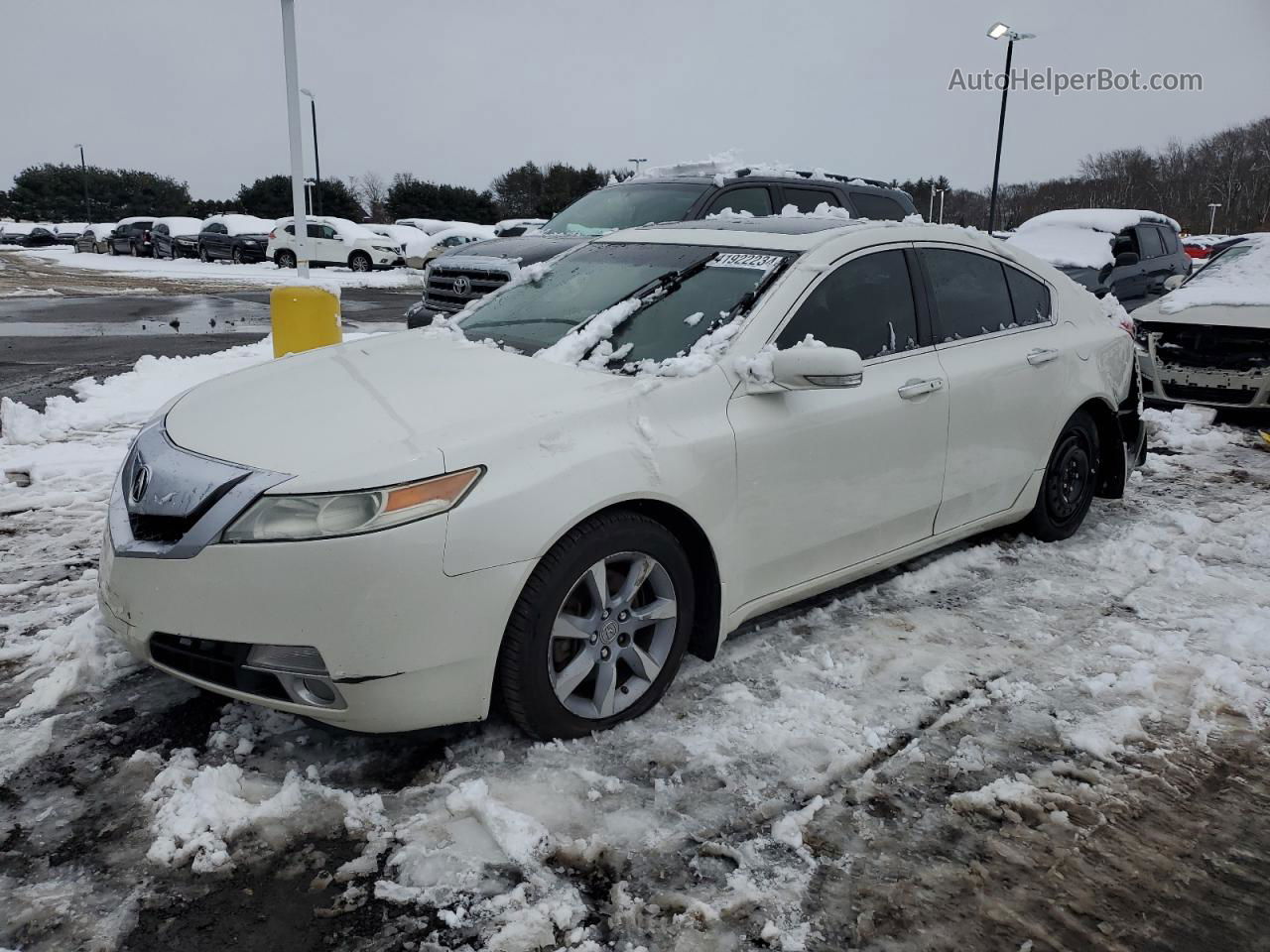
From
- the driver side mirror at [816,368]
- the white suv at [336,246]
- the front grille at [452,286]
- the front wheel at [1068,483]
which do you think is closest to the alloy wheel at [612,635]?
the driver side mirror at [816,368]

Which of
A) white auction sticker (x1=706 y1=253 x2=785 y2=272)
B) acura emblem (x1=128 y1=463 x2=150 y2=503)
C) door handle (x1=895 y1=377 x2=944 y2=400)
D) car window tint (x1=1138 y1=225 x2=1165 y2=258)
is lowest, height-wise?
acura emblem (x1=128 y1=463 x2=150 y2=503)

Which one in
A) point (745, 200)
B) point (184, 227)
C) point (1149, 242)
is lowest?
point (1149, 242)

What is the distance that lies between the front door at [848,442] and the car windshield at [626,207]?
5.02 metres

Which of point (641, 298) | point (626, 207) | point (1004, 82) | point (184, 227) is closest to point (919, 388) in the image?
point (641, 298)

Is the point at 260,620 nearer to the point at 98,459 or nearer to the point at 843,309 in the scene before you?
the point at 843,309

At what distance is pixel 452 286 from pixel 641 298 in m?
6.06

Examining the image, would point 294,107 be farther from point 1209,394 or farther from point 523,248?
point 1209,394

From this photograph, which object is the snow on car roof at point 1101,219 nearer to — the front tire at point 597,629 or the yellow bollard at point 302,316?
the yellow bollard at point 302,316

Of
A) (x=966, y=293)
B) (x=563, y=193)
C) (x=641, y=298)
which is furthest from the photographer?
(x=563, y=193)

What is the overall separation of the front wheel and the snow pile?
412cm

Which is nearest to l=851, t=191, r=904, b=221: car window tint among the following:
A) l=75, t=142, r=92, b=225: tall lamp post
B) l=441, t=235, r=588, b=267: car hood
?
l=441, t=235, r=588, b=267: car hood

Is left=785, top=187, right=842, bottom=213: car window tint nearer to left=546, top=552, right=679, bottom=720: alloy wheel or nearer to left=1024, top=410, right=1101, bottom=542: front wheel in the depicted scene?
left=1024, top=410, right=1101, bottom=542: front wheel

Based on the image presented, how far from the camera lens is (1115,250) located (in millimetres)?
13328

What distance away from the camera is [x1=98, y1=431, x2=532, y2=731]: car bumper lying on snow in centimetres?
266
